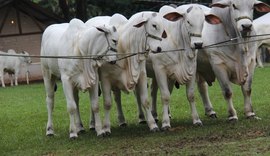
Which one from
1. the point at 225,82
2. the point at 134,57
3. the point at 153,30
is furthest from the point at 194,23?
the point at 225,82

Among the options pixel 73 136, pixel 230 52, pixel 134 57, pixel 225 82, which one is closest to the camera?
pixel 134 57

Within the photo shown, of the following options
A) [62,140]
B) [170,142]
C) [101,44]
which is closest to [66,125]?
[62,140]

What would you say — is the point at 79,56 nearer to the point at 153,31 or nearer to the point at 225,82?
the point at 153,31

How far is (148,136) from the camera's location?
10.6 metres

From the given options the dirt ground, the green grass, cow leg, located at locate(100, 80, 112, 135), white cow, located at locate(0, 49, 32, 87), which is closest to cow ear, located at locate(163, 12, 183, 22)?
cow leg, located at locate(100, 80, 112, 135)

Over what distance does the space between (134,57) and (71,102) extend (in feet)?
4.28

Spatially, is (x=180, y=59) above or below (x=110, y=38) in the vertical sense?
below

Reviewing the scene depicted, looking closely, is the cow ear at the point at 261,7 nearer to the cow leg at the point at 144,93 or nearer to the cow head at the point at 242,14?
the cow head at the point at 242,14

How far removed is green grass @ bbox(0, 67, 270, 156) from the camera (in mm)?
8836

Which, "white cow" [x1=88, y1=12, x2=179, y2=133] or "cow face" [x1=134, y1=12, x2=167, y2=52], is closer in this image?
"cow face" [x1=134, y1=12, x2=167, y2=52]

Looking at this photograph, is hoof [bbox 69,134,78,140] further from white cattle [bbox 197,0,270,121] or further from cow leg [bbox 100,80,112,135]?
white cattle [bbox 197,0,270,121]

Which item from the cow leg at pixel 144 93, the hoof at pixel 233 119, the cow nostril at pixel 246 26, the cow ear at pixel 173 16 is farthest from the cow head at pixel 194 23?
the hoof at pixel 233 119

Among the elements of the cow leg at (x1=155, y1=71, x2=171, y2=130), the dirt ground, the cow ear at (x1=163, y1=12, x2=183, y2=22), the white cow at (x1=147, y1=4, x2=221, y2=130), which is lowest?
the dirt ground

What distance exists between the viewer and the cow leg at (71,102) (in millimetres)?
10906
